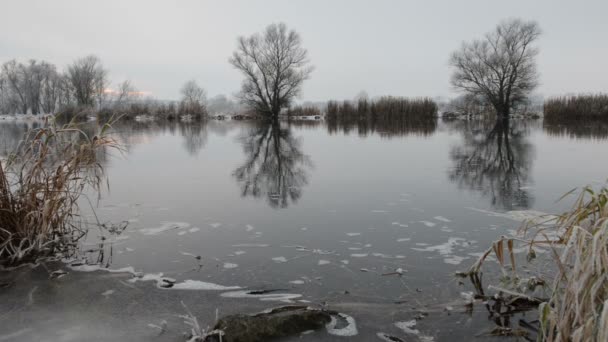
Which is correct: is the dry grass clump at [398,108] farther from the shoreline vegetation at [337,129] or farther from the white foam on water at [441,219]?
Answer: the white foam on water at [441,219]

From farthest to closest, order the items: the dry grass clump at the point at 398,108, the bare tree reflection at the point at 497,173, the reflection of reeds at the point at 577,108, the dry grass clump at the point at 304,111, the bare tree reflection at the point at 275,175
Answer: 1. the dry grass clump at the point at 304,111
2. the dry grass clump at the point at 398,108
3. the reflection of reeds at the point at 577,108
4. the bare tree reflection at the point at 275,175
5. the bare tree reflection at the point at 497,173

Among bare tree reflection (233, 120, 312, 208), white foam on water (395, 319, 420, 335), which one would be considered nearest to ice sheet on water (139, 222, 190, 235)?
bare tree reflection (233, 120, 312, 208)

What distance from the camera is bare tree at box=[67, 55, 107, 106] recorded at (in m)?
53.1

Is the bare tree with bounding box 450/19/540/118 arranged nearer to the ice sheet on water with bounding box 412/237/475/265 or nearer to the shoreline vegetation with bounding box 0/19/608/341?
the shoreline vegetation with bounding box 0/19/608/341

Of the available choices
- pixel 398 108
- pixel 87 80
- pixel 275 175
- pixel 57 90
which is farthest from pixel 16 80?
pixel 275 175

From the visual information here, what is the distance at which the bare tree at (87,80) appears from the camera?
53125 millimetres

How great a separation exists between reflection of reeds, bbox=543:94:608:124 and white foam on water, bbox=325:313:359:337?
30280 millimetres

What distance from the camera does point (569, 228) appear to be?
2012 millimetres

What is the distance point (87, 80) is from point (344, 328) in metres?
61.2

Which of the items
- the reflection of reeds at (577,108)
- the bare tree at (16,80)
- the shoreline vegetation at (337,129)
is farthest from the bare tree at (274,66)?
the bare tree at (16,80)

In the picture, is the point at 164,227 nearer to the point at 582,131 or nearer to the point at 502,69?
the point at 582,131

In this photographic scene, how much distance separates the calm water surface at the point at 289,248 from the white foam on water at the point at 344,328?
0.04 m

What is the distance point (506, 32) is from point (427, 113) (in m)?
10.2

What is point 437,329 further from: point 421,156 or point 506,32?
point 506,32
